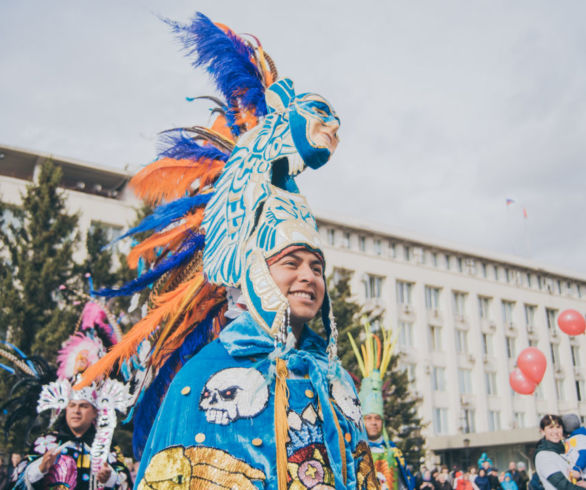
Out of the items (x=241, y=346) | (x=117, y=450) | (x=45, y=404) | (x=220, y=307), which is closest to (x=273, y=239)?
(x=241, y=346)

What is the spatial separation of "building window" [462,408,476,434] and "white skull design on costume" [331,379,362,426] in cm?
3396

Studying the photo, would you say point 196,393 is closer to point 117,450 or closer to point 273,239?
point 273,239

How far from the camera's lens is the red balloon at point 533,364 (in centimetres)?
1162

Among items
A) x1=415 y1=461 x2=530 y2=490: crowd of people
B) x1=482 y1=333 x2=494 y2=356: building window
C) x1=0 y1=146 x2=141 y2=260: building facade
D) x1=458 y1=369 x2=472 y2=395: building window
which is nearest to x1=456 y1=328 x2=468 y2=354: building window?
x1=458 y1=369 x2=472 y2=395: building window

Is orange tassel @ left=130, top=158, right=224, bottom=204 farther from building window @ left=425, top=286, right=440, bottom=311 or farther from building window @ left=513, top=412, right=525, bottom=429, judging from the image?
building window @ left=513, top=412, right=525, bottom=429

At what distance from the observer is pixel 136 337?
3303 millimetres

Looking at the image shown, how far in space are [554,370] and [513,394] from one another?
5529mm

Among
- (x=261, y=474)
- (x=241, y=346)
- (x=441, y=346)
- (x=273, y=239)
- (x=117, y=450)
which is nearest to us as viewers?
(x=261, y=474)

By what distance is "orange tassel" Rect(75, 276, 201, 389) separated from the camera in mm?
3285

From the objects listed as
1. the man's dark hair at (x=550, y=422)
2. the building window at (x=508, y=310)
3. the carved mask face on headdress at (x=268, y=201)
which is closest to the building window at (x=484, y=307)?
the building window at (x=508, y=310)

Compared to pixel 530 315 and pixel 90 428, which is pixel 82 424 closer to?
pixel 90 428

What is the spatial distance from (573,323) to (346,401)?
32.2 ft

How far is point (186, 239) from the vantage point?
3598 mm

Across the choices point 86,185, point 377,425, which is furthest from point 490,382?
point 377,425
